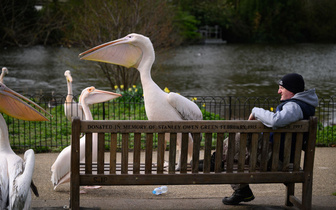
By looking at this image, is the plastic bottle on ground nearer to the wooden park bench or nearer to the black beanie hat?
the wooden park bench

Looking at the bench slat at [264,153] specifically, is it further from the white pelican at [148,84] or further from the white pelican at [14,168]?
the white pelican at [14,168]

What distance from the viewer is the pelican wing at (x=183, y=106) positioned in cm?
433

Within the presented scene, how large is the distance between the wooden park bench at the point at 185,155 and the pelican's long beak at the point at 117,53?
3.59 ft

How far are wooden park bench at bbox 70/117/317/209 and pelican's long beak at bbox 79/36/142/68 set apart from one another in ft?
3.59

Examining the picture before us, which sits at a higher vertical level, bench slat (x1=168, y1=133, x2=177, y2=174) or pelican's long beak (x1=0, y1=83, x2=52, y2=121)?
pelican's long beak (x1=0, y1=83, x2=52, y2=121)

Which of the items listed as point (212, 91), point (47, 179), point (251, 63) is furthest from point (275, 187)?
point (251, 63)

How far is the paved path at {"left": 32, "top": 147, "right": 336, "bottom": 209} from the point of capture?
3.76m

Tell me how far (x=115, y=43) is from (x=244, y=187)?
1.82 m

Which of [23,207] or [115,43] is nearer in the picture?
[23,207]

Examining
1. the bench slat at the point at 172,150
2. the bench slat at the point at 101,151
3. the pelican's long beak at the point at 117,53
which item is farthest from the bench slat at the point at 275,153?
the pelican's long beak at the point at 117,53

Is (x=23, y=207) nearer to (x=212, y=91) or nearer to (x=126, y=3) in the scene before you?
(x=126, y=3)

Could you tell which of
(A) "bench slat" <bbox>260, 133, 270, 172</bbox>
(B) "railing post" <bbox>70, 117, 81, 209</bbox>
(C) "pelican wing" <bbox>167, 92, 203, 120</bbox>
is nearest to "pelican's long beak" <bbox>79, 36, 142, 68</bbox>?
(C) "pelican wing" <bbox>167, 92, 203, 120</bbox>

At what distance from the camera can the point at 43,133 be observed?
7.66m

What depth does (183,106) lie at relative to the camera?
438cm
